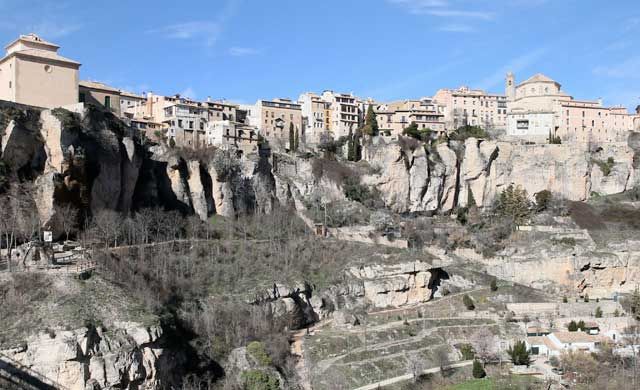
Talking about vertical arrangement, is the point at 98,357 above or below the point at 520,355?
above

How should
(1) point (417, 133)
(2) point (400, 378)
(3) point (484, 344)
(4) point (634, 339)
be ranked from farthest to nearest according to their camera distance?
(1) point (417, 133) → (4) point (634, 339) → (3) point (484, 344) → (2) point (400, 378)

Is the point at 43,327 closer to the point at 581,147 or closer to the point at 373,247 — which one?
the point at 373,247

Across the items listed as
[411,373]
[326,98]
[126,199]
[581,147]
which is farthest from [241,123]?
[411,373]

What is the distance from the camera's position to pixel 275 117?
73312mm

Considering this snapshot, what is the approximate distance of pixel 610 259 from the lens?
5322 cm

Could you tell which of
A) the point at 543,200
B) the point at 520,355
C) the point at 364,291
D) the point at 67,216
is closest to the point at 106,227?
the point at 67,216

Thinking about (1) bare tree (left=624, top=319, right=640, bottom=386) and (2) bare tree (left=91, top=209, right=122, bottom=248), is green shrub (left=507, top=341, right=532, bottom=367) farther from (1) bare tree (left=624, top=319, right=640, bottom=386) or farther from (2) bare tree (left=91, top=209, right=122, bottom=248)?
(2) bare tree (left=91, top=209, right=122, bottom=248)

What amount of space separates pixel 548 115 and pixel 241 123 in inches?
1265

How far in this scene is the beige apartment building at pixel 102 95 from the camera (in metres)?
58.1

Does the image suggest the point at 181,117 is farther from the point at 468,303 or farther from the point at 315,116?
the point at 468,303

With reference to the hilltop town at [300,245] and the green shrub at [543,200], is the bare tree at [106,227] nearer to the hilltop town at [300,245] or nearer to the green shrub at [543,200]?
the hilltop town at [300,245]

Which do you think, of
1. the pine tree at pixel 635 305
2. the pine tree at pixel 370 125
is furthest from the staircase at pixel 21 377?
the pine tree at pixel 370 125

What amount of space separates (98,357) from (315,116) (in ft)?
156

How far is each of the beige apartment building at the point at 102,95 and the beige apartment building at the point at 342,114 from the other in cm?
2388
